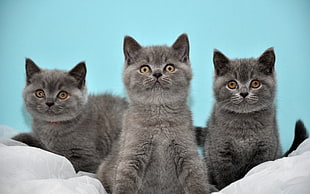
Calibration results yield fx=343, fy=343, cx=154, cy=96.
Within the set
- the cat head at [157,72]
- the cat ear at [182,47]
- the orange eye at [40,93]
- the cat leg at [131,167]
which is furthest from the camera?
the orange eye at [40,93]

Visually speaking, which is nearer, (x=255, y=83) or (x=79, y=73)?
(x=255, y=83)

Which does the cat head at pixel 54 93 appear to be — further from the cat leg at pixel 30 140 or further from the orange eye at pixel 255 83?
the orange eye at pixel 255 83

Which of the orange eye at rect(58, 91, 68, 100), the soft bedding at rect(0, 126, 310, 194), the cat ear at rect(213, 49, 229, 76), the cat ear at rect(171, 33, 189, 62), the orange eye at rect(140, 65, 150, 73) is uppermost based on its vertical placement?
the cat ear at rect(171, 33, 189, 62)

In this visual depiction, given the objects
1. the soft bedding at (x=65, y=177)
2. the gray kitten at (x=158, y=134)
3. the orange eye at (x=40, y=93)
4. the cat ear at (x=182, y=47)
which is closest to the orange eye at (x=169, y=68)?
the gray kitten at (x=158, y=134)

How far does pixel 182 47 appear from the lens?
1.86 meters

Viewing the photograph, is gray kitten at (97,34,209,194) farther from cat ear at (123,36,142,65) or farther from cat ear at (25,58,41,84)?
cat ear at (25,58,41,84)

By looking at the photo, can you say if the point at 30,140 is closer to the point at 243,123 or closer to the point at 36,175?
the point at 36,175

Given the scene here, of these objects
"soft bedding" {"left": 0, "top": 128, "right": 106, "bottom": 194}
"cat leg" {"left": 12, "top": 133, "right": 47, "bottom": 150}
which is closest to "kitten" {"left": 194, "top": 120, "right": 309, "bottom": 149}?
"soft bedding" {"left": 0, "top": 128, "right": 106, "bottom": 194}

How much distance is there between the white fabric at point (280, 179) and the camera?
1.28 meters

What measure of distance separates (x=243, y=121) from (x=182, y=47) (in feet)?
1.80

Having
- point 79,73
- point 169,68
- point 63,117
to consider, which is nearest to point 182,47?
point 169,68

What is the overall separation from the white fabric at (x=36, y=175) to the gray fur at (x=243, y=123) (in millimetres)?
713

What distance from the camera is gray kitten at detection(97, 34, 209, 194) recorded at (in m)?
1.62

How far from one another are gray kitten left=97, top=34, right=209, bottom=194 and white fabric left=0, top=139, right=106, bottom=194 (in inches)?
7.4
